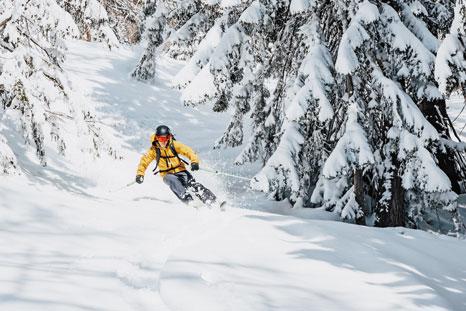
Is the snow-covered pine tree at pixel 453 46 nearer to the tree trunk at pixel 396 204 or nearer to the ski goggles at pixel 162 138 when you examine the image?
the tree trunk at pixel 396 204

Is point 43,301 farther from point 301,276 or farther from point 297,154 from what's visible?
point 297,154

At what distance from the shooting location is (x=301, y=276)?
16.3ft

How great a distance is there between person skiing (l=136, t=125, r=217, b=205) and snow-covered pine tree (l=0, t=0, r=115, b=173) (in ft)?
3.08

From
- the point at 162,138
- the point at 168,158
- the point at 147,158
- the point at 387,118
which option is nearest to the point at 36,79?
the point at 162,138

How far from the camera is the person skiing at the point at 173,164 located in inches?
377

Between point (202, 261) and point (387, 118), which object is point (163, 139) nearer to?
point (387, 118)

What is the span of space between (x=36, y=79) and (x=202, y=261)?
503 cm

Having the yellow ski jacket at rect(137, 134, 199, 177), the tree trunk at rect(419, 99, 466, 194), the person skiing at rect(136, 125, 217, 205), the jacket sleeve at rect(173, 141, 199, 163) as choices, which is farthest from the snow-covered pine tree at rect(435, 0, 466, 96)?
the yellow ski jacket at rect(137, 134, 199, 177)

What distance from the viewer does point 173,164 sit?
9.96 m

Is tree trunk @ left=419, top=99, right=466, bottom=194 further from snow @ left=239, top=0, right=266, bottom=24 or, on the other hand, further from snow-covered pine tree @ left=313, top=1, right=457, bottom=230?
snow @ left=239, top=0, right=266, bottom=24

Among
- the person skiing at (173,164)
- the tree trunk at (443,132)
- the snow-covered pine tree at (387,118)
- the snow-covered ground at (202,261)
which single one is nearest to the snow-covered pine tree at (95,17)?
the person skiing at (173,164)

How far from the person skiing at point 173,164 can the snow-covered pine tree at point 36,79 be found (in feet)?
3.08

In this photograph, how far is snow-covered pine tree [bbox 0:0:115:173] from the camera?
776 centimetres

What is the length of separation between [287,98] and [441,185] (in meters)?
2.98
